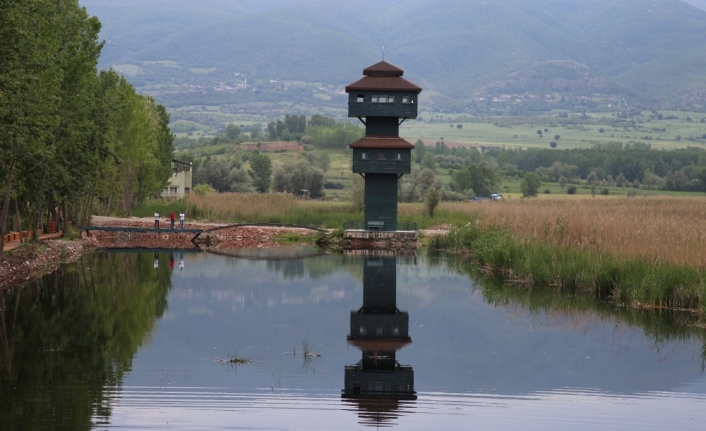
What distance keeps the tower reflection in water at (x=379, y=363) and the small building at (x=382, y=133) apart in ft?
57.2

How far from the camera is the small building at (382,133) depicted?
56.6 meters

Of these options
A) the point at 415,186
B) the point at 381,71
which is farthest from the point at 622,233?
the point at 415,186

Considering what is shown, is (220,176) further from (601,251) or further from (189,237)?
(601,251)

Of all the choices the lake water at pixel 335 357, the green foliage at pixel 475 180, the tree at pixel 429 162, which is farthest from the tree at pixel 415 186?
the lake water at pixel 335 357

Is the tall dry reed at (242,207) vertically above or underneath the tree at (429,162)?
underneath

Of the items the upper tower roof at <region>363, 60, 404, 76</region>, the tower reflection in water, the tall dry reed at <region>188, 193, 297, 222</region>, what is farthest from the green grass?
the tall dry reed at <region>188, 193, 297, 222</region>

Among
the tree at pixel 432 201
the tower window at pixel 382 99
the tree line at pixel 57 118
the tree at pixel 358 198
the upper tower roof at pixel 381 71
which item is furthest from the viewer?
the tree at pixel 358 198

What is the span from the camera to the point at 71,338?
26.2m

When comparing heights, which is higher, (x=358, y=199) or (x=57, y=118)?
(x=57, y=118)

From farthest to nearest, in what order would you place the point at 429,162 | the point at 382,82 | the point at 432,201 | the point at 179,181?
the point at 429,162
the point at 179,181
the point at 432,201
the point at 382,82

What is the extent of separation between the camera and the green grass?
31.2 meters

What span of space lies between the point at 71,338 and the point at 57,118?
55.3 ft

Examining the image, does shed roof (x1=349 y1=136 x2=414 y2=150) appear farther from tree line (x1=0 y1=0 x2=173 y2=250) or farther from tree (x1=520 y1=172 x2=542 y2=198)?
tree (x1=520 y1=172 x2=542 y2=198)

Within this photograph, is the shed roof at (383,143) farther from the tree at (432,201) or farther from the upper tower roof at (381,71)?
the tree at (432,201)
